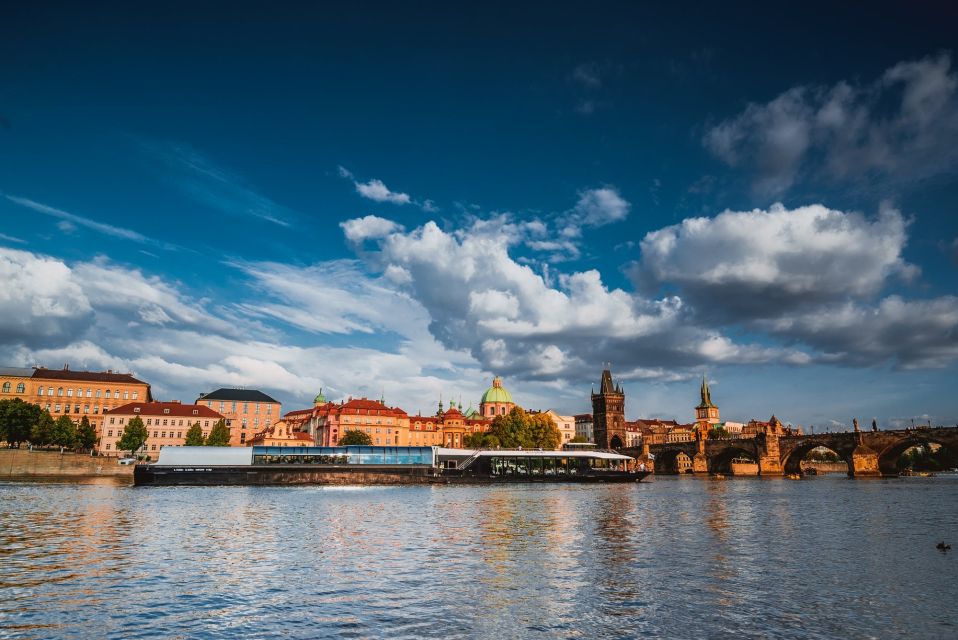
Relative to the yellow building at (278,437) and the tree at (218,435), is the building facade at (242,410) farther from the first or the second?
the tree at (218,435)

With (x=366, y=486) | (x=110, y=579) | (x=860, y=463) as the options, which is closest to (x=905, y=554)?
(x=110, y=579)

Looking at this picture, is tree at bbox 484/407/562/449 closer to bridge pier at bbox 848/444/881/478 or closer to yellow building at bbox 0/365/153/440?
bridge pier at bbox 848/444/881/478

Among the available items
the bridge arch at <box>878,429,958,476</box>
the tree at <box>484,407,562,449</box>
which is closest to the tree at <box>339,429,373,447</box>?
the tree at <box>484,407,562,449</box>

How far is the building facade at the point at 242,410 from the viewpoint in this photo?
190875mm

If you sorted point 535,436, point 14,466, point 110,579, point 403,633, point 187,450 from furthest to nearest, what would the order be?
point 535,436
point 14,466
point 187,450
point 110,579
point 403,633

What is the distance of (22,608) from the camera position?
16484mm

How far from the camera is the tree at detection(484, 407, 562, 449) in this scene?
5527 inches

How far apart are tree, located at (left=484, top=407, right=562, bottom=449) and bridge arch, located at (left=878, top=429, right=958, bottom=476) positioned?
6536 centimetres

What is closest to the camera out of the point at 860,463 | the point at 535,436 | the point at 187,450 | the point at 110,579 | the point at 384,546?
the point at 110,579

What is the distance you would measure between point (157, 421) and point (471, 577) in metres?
163

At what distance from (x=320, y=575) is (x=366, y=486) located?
231 feet

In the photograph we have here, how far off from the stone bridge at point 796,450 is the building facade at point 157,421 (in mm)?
118813

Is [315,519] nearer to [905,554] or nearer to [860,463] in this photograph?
[905,554]

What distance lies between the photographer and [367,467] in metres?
93.1
